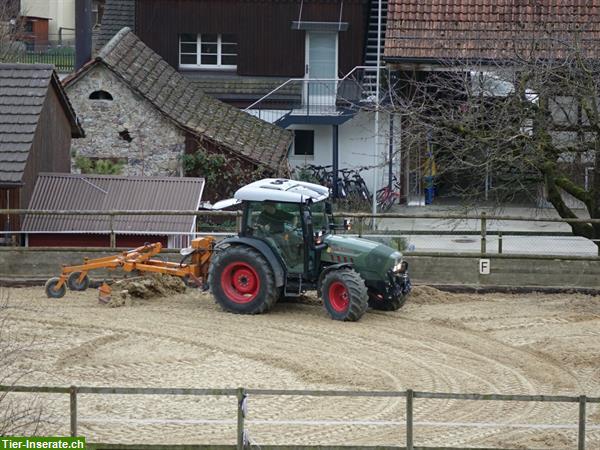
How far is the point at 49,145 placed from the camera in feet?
86.5

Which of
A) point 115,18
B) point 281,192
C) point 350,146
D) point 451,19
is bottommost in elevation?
point 281,192

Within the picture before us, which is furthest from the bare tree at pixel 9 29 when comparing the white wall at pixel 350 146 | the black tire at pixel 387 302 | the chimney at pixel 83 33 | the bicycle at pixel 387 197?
the black tire at pixel 387 302

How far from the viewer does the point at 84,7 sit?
31.6 metres

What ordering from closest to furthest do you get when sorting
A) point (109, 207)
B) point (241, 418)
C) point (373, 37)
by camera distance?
point (241, 418) → point (109, 207) → point (373, 37)

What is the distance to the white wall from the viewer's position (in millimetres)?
36281

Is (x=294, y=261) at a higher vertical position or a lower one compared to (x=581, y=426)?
higher

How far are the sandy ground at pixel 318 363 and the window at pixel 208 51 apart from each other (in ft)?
57.7

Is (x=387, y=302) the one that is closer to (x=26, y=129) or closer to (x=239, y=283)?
(x=239, y=283)

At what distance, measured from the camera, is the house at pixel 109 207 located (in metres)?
24.2

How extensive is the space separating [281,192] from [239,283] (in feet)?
5.30

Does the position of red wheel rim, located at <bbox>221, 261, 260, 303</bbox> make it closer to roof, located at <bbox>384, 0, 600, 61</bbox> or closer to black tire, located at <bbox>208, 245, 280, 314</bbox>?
black tire, located at <bbox>208, 245, 280, 314</bbox>

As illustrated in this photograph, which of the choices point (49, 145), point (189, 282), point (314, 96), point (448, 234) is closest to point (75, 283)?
point (189, 282)

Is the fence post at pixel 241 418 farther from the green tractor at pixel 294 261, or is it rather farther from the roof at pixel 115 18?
the roof at pixel 115 18

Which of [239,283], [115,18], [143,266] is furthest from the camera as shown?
[115,18]
